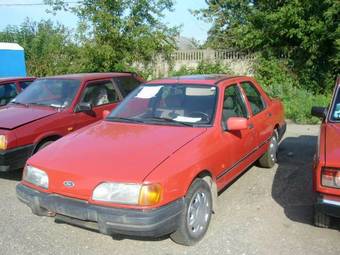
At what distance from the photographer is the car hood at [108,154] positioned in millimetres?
3816

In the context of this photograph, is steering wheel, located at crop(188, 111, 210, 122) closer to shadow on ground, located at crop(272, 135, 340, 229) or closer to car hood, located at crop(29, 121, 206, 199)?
car hood, located at crop(29, 121, 206, 199)

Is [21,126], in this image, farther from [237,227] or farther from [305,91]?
[305,91]

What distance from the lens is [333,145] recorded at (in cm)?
427

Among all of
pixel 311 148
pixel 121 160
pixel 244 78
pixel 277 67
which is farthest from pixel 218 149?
pixel 277 67

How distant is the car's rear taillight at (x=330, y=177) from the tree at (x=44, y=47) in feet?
44.9

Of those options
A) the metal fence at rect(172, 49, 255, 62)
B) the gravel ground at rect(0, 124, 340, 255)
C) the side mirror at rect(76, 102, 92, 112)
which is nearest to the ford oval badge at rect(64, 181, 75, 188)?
the gravel ground at rect(0, 124, 340, 255)

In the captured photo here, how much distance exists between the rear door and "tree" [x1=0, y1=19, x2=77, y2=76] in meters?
9.08

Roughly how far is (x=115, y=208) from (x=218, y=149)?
146 cm

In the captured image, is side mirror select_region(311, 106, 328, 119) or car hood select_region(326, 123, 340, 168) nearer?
car hood select_region(326, 123, 340, 168)

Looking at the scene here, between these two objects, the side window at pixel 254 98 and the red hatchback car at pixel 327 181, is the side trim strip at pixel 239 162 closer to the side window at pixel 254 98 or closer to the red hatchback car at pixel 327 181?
the side window at pixel 254 98

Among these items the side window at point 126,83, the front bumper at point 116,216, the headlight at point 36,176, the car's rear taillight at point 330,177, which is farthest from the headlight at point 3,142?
the car's rear taillight at point 330,177

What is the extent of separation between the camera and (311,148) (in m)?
8.05

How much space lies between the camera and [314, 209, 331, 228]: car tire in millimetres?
4355

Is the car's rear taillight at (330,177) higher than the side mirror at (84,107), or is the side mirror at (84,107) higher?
the side mirror at (84,107)
